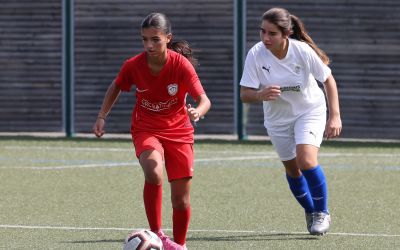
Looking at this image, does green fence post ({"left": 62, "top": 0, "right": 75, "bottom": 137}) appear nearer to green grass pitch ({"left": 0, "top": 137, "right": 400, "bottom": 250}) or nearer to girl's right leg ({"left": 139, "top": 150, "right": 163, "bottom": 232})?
green grass pitch ({"left": 0, "top": 137, "right": 400, "bottom": 250})

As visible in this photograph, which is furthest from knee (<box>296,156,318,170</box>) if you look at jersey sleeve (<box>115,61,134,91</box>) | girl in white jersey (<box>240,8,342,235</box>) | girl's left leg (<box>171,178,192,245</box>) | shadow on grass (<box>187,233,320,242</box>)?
jersey sleeve (<box>115,61,134,91</box>)

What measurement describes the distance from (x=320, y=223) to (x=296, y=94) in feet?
3.28

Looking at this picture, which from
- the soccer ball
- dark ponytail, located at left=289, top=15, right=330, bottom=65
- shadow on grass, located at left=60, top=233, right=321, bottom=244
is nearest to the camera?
the soccer ball

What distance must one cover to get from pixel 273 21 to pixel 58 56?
38.2 ft

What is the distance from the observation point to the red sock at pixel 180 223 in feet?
30.0

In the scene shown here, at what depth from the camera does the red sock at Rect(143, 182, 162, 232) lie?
9.14 metres

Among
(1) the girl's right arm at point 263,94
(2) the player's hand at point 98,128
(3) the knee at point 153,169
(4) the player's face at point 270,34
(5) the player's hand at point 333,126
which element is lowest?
(3) the knee at point 153,169

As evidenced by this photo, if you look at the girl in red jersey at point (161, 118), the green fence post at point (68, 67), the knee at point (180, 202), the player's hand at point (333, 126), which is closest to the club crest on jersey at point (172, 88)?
the girl in red jersey at point (161, 118)

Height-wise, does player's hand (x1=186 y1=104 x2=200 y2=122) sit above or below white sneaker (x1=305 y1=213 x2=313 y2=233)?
above

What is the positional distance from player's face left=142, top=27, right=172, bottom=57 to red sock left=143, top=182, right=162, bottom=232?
91 cm

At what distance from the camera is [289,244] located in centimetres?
960

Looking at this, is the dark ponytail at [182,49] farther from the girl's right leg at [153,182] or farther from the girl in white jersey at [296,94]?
the girl's right leg at [153,182]

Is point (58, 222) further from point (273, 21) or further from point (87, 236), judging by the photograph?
point (273, 21)

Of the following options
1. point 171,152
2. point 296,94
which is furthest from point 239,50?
point 171,152
